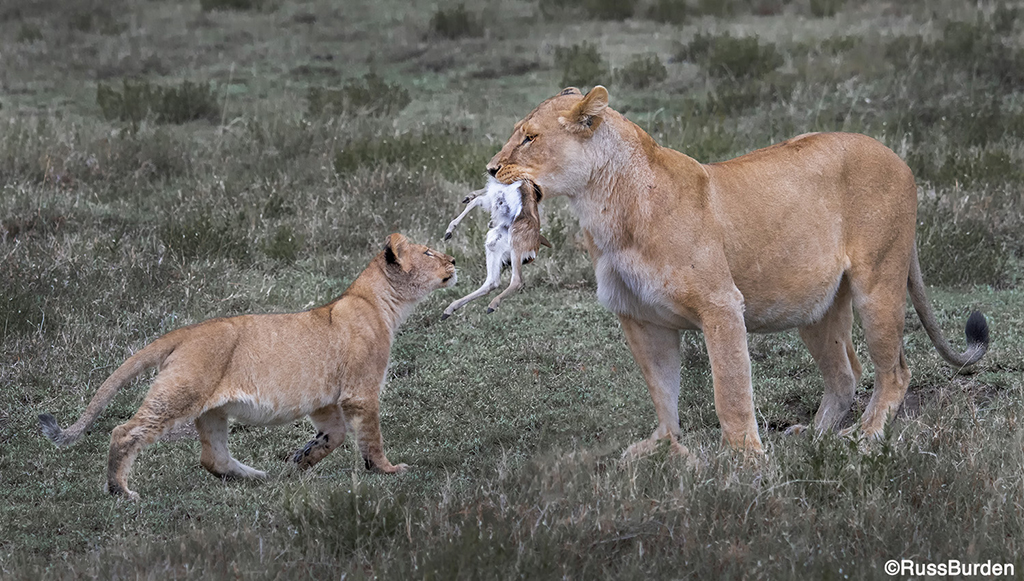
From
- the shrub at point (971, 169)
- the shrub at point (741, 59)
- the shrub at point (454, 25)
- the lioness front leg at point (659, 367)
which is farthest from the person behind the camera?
the shrub at point (454, 25)

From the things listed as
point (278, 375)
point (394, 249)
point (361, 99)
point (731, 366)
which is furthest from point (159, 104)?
point (731, 366)

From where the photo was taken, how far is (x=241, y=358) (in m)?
5.17

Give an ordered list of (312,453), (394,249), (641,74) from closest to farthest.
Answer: (312,453)
(394,249)
(641,74)

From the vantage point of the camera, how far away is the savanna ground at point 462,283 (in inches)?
165

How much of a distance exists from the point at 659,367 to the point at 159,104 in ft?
27.4

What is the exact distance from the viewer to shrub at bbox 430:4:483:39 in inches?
641

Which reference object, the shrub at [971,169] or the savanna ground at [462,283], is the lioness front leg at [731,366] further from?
the shrub at [971,169]

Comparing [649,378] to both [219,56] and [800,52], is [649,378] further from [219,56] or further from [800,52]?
[219,56]

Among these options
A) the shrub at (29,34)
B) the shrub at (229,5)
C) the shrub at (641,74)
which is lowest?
the shrub at (641,74)

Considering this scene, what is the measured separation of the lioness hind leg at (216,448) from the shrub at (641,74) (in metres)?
8.86

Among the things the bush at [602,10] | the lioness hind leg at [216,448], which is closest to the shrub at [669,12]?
the bush at [602,10]

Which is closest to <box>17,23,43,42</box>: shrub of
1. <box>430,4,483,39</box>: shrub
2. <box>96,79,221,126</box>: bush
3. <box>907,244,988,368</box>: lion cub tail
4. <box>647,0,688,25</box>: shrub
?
<box>96,79,221,126</box>: bush

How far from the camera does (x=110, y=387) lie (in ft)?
16.5

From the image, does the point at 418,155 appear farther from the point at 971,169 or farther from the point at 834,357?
the point at 834,357
